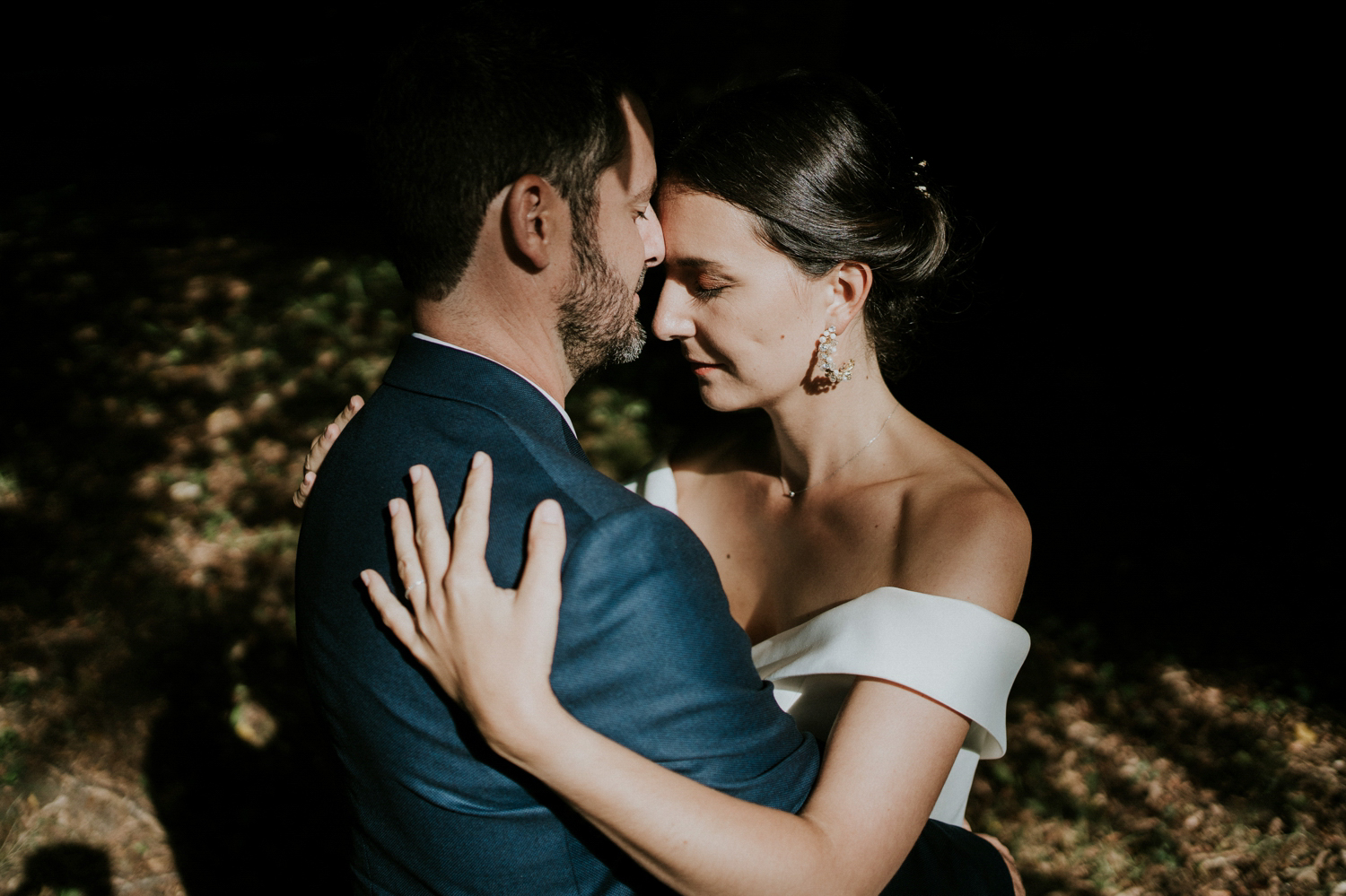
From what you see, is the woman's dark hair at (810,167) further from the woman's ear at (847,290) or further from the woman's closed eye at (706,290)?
the woman's closed eye at (706,290)

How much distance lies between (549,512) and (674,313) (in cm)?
117

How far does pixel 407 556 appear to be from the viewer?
4.69 ft

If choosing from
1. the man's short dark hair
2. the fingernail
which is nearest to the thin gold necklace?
the man's short dark hair

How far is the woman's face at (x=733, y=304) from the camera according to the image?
2273 millimetres

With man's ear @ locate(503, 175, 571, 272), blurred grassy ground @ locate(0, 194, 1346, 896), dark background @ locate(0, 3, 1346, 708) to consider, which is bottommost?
blurred grassy ground @ locate(0, 194, 1346, 896)

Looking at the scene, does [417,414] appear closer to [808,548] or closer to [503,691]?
[503,691]

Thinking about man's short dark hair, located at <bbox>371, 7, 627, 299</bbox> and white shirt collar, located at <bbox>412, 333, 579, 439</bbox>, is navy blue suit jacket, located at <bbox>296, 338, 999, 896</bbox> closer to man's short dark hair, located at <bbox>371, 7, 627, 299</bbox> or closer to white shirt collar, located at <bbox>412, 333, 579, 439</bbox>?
white shirt collar, located at <bbox>412, 333, 579, 439</bbox>

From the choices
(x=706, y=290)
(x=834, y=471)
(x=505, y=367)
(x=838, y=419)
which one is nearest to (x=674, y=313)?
(x=706, y=290)

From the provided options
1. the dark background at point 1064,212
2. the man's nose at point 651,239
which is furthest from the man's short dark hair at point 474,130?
the dark background at point 1064,212

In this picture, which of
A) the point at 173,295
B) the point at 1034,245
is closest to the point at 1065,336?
the point at 1034,245

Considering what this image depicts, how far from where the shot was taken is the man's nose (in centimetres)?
219

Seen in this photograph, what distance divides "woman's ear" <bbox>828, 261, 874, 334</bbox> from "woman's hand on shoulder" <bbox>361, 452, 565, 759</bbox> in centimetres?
128

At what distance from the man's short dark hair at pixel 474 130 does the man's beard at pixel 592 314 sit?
7cm

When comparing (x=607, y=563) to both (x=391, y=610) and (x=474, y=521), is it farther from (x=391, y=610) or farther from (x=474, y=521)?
(x=391, y=610)
